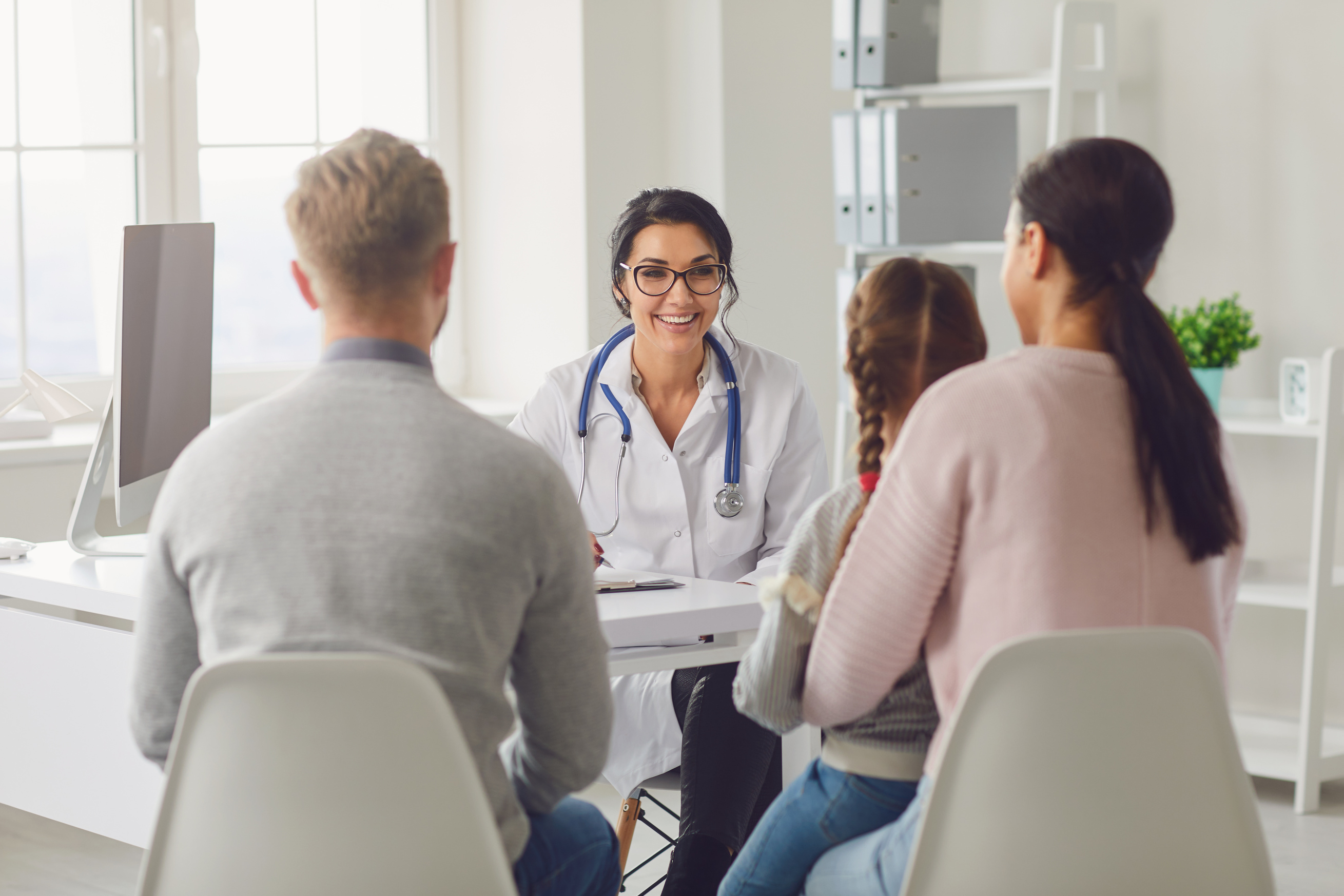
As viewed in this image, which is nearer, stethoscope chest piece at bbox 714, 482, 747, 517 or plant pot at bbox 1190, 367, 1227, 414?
stethoscope chest piece at bbox 714, 482, 747, 517

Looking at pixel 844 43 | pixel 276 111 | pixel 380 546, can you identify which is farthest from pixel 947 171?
pixel 380 546

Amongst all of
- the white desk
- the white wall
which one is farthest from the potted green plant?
the white desk

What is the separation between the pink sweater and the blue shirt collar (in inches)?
16.5

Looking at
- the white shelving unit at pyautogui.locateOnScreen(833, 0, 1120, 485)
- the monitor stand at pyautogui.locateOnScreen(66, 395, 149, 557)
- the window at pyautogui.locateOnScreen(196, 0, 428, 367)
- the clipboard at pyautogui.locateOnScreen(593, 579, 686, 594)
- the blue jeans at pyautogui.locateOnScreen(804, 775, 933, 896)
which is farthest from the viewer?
the window at pyautogui.locateOnScreen(196, 0, 428, 367)

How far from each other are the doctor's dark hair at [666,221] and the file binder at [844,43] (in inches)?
48.2

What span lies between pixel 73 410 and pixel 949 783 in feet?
5.75

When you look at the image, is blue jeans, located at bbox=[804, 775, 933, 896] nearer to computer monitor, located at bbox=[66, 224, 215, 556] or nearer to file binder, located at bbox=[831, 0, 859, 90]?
computer monitor, located at bbox=[66, 224, 215, 556]

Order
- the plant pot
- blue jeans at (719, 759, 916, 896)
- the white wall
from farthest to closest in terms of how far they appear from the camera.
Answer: the white wall → the plant pot → blue jeans at (719, 759, 916, 896)

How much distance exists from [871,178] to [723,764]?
→ 185 centimetres

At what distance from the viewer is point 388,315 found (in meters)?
1.21

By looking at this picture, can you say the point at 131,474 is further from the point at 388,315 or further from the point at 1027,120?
Result: the point at 1027,120

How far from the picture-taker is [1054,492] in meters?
1.21

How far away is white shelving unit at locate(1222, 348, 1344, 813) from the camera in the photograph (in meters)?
2.98

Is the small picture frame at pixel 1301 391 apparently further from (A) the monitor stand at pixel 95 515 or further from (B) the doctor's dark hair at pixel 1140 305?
(A) the monitor stand at pixel 95 515
